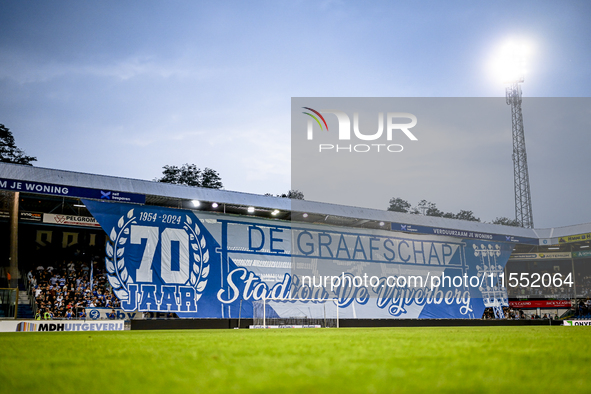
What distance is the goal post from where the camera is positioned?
71.3 ft

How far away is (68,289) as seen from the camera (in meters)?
24.2

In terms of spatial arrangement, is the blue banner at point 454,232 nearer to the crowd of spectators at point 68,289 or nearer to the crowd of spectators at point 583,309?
the crowd of spectators at point 583,309

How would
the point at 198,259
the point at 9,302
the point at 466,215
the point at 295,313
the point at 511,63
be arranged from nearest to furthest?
the point at 9,302
the point at 198,259
the point at 295,313
the point at 511,63
the point at 466,215

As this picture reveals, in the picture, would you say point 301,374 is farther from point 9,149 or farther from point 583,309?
point 9,149

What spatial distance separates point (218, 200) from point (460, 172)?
36851mm

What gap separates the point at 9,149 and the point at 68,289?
2438 cm

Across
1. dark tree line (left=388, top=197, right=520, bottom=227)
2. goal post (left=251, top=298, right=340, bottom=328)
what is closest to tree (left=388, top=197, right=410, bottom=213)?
dark tree line (left=388, top=197, right=520, bottom=227)

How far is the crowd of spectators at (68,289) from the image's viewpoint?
22391 millimetres

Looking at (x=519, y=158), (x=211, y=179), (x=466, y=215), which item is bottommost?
(x=466, y=215)

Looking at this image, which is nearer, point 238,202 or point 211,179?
point 238,202

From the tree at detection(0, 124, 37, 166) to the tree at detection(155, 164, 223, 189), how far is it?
13356mm

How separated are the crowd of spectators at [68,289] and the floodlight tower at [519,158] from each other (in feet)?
106

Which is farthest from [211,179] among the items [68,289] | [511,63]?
[511,63]

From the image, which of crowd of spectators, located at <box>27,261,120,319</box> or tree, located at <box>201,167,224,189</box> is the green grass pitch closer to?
crowd of spectators, located at <box>27,261,120,319</box>
